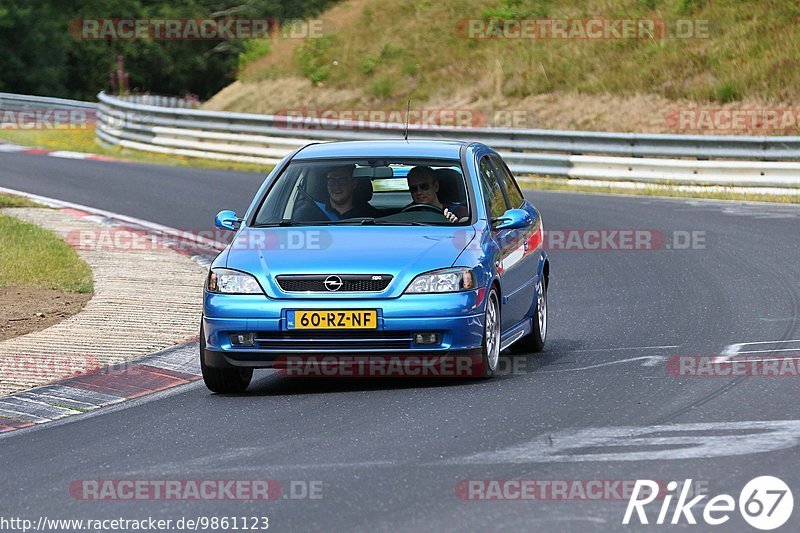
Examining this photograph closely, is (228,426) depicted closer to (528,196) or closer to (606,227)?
(606,227)

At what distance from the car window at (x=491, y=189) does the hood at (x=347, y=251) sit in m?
0.61

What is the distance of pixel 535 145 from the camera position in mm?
26594

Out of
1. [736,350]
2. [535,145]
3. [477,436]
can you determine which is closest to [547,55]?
[535,145]

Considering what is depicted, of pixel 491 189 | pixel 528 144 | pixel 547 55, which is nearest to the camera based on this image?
pixel 491 189

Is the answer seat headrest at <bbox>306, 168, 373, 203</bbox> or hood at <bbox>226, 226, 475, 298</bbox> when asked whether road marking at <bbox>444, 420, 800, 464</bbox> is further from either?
seat headrest at <bbox>306, 168, 373, 203</bbox>

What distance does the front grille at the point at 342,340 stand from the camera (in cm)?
911

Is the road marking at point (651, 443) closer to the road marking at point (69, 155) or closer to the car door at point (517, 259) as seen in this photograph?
the car door at point (517, 259)

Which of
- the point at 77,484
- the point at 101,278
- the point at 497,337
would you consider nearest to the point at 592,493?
the point at 77,484

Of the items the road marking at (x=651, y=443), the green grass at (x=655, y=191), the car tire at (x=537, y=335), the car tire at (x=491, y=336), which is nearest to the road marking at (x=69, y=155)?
the green grass at (x=655, y=191)

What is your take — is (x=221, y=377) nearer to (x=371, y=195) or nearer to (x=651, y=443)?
(x=371, y=195)

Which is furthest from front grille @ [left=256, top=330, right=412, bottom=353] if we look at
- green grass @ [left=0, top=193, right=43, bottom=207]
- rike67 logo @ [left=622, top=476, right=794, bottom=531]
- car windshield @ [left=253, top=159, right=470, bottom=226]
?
green grass @ [left=0, top=193, right=43, bottom=207]

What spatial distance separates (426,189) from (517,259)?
84 cm

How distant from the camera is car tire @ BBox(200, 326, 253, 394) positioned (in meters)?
9.53

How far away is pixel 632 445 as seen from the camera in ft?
24.2
